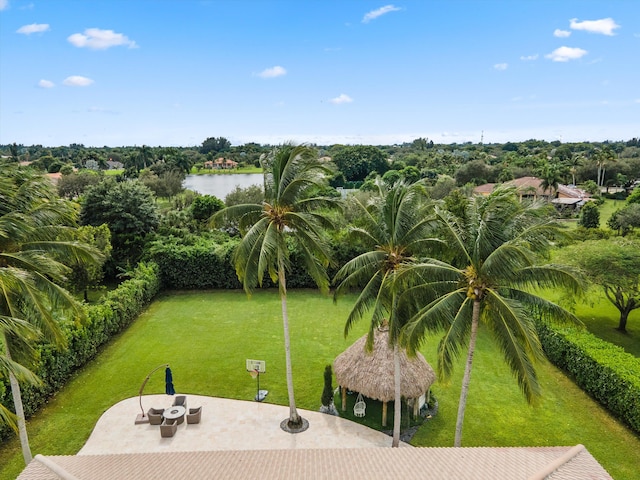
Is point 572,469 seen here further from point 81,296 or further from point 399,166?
point 399,166

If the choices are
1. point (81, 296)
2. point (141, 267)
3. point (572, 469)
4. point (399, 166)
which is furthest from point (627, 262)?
point (399, 166)

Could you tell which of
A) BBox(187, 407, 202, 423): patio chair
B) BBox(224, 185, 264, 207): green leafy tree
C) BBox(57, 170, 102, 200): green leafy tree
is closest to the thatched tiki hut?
BBox(187, 407, 202, 423): patio chair

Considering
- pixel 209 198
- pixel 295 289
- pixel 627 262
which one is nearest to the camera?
pixel 627 262

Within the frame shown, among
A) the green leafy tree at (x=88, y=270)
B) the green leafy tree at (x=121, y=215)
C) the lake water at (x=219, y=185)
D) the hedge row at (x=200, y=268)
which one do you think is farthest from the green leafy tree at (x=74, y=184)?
the hedge row at (x=200, y=268)

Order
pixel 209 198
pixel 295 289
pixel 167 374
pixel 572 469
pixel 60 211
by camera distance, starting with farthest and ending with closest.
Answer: pixel 209 198
pixel 295 289
pixel 167 374
pixel 60 211
pixel 572 469

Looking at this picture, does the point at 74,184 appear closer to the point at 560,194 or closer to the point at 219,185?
the point at 219,185

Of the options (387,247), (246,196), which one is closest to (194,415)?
(387,247)
